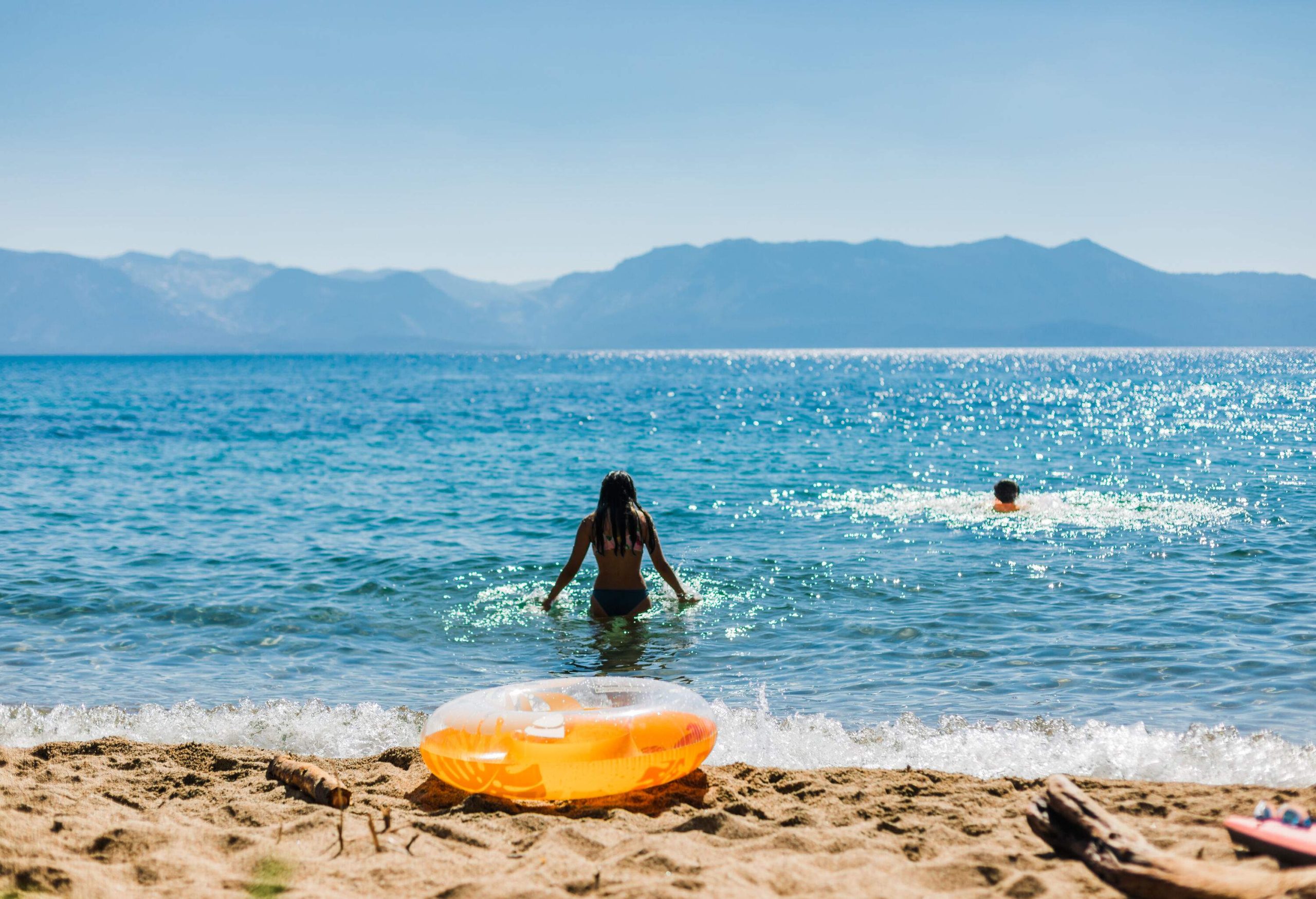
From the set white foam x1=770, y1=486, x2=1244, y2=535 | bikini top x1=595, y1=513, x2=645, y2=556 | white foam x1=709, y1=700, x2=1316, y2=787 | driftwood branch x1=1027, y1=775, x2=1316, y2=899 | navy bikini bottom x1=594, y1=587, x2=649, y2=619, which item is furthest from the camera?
white foam x1=770, y1=486, x2=1244, y2=535

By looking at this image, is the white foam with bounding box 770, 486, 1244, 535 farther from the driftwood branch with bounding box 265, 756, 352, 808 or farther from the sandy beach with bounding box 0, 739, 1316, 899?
the driftwood branch with bounding box 265, 756, 352, 808

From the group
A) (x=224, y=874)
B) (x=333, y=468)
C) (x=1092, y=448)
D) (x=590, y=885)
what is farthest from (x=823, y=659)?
(x=1092, y=448)

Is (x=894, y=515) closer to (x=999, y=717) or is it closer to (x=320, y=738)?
(x=999, y=717)

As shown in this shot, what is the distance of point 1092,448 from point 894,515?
42.9 feet

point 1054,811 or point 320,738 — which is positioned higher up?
point 1054,811

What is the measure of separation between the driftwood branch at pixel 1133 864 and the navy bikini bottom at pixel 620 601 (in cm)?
479

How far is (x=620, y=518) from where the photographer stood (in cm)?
806

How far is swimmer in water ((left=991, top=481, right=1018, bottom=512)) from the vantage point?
1338 cm

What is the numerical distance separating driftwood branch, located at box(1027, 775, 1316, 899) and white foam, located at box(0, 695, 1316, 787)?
1.34 m

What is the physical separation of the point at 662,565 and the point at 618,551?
1.44 feet

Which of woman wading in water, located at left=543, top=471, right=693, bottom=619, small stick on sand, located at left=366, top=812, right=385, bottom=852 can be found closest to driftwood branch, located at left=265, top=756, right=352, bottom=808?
small stick on sand, located at left=366, top=812, right=385, bottom=852

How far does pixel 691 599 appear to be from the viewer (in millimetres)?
9023

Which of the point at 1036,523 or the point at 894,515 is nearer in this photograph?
the point at 1036,523

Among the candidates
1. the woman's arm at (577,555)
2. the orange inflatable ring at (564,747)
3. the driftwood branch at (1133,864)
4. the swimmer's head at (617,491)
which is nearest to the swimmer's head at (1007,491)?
the swimmer's head at (617,491)
